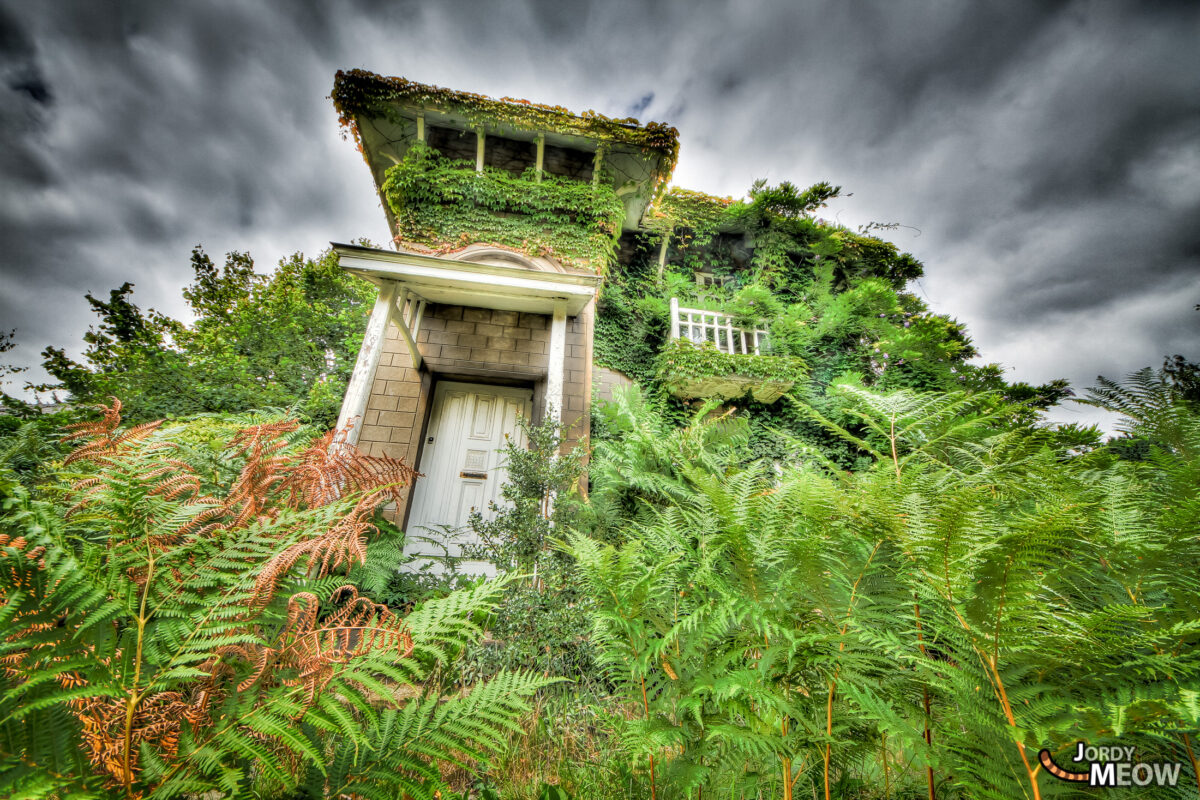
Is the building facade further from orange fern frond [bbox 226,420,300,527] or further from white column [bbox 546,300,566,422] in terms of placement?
orange fern frond [bbox 226,420,300,527]

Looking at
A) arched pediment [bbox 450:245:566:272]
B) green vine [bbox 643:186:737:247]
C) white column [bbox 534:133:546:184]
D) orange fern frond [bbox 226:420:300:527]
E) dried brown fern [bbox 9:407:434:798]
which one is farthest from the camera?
green vine [bbox 643:186:737:247]

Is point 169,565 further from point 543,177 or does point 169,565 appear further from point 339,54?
point 339,54

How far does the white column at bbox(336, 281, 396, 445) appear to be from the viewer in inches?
152

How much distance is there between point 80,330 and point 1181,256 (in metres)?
19.5

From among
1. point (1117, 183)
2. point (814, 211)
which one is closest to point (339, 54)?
point (814, 211)

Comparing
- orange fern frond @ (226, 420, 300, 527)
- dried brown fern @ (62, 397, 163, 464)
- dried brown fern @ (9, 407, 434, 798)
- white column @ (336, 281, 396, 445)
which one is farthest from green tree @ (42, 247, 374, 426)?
dried brown fern @ (9, 407, 434, 798)

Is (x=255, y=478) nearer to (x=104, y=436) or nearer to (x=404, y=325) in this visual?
(x=104, y=436)

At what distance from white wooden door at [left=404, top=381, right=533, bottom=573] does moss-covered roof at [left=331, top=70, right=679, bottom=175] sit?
12.1ft

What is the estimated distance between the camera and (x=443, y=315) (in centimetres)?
504

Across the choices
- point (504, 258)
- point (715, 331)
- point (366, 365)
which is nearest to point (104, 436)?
point (366, 365)

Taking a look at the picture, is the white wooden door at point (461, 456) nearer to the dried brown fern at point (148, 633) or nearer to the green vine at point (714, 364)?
the green vine at point (714, 364)

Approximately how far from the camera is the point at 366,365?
3938 mm

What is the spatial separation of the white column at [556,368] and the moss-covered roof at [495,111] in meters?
2.93

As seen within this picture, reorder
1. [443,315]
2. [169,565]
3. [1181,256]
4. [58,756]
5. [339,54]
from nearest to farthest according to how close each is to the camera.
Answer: [58,756] < [169,565] < [443,315] < [339,54] < [1181,256]
